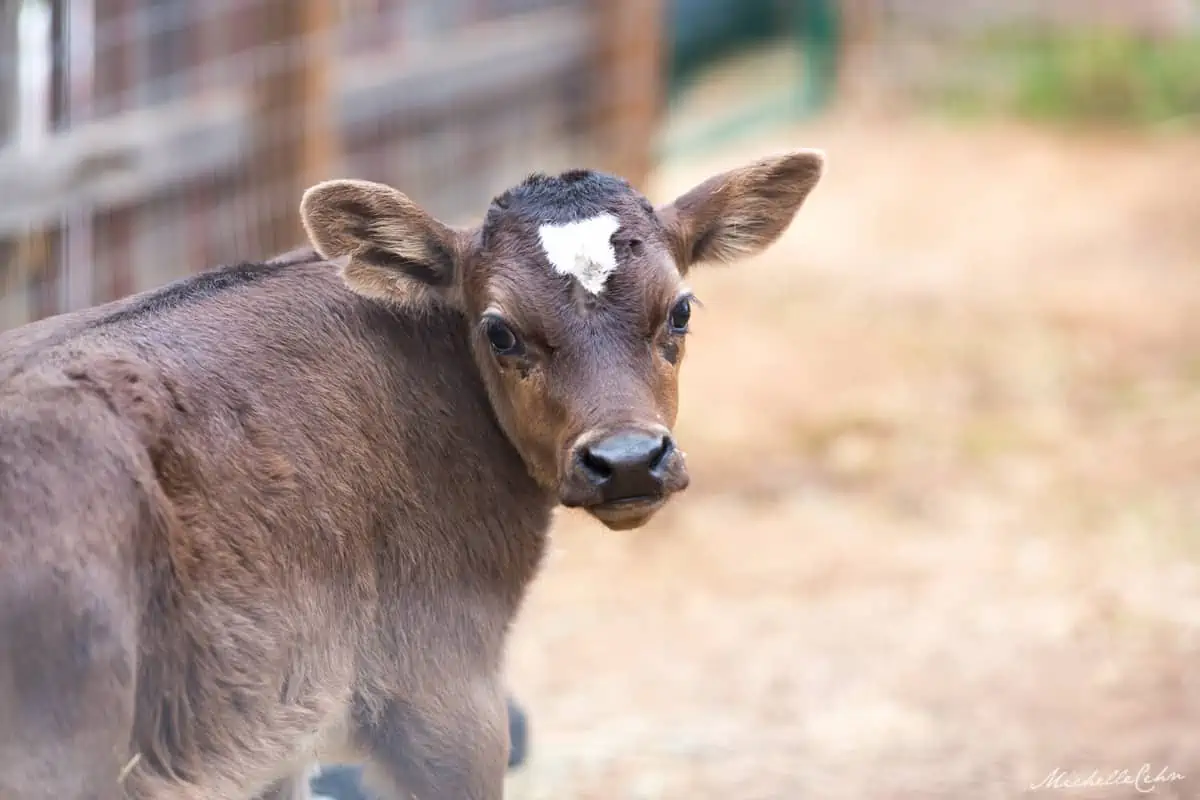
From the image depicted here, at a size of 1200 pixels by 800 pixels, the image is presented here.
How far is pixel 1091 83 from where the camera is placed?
15336 mm

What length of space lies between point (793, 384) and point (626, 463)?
616cm

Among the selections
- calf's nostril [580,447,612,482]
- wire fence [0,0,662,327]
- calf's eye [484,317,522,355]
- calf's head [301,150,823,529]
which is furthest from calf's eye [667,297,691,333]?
wire fence [0,0,662,327]

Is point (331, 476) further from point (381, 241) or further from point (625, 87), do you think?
point (625, 87)

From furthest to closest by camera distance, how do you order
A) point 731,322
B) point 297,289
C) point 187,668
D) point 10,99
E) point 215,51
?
point 731,322 < point 215,51 < point 10,99 < point 297,289 < point 187,668

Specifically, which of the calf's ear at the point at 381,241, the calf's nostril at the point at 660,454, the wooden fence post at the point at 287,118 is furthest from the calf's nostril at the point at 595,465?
the wooden fence post at the point at 287,118

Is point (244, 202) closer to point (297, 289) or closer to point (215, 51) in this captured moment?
point (215, 51)

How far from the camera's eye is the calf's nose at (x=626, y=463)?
13.3 feet

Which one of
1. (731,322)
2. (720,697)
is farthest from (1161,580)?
(731,322)

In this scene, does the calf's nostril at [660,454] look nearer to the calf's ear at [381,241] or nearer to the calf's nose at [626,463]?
the calf's nose at [626,463]

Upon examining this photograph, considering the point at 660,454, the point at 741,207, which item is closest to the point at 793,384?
the point at 741,207

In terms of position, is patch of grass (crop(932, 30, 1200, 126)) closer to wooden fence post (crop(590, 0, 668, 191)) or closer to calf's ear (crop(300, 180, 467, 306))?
wooden fence post (crop(590, 0, 668, 191))

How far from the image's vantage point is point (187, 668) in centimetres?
382

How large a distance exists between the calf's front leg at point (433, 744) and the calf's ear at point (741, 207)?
1425 mm

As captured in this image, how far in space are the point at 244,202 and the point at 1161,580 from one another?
4866 mm
